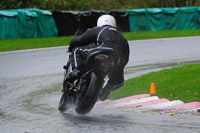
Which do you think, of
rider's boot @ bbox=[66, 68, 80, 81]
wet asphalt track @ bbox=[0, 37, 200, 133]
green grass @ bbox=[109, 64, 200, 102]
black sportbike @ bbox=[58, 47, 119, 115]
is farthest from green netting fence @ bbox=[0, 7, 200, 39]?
black sportbike @ bbox=[58, 47, 119, 115]

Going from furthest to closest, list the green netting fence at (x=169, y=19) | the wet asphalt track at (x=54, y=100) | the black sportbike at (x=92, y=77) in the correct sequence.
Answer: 1. the green netting fence at (x=169, y=19)
2. the black sportbike at (x=92, y=77)
3. the wet asphalt track at (x=54, y=100)

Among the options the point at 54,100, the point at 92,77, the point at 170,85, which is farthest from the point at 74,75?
the point at 170,85

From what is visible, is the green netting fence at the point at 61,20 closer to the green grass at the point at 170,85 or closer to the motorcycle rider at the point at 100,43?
the green grass at the point at 170,85

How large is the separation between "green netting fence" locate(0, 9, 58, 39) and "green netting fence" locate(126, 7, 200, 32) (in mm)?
6710

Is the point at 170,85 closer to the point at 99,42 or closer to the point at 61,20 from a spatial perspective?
the point at 99,42

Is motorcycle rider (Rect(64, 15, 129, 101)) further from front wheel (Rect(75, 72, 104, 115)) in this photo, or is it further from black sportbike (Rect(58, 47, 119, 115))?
front wheel (Rect(75, 72, 104, 115))

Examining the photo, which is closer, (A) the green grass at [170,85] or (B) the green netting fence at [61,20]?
(A) the green grass at [170,85]

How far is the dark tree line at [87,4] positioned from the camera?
136 feet

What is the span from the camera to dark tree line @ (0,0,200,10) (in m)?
41.3

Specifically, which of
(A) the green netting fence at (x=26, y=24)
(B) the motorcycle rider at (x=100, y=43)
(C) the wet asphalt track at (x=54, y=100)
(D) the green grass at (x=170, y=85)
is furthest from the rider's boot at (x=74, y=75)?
(A) the green netting fence at (x=26, y=24)

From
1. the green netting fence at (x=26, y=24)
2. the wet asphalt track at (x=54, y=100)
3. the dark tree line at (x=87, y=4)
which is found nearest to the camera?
the wet asphalt track at (x=54, y=100)

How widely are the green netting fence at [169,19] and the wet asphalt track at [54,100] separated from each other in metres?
12.8

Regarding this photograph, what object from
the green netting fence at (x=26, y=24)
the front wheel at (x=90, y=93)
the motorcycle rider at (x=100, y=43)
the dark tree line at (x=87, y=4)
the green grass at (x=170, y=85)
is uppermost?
the motorcycle rider at (x=100, y=43)

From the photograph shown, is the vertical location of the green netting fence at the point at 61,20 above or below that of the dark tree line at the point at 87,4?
above
